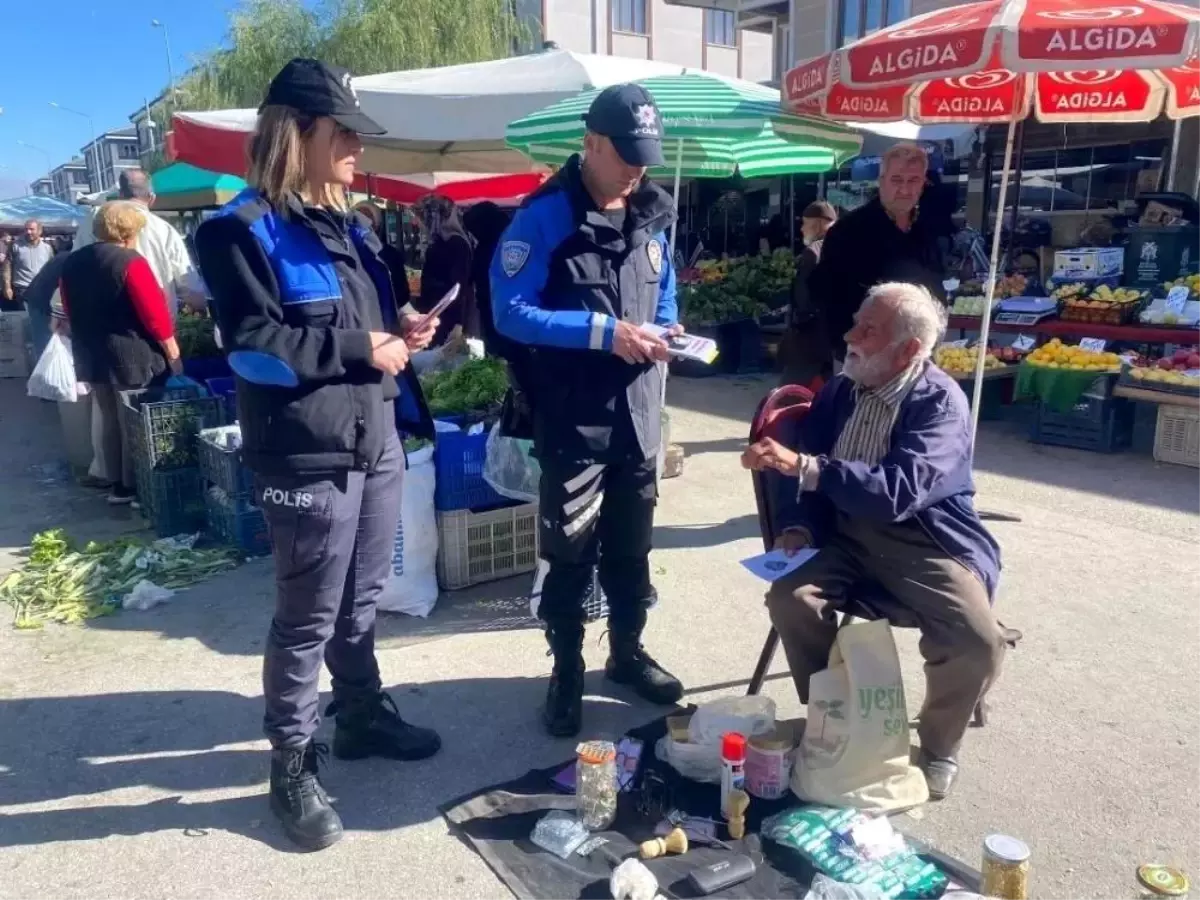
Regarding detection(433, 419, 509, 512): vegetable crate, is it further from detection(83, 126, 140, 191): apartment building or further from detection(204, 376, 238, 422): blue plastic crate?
detection(83, 126, 140, 191): apartment building

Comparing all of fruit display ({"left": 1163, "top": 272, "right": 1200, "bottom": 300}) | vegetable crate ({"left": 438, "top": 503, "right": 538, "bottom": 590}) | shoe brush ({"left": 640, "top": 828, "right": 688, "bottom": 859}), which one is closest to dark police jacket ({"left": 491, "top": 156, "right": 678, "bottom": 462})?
shoe brush ({"left": 640, "top": 828, "right": 688, "bottom": 859})

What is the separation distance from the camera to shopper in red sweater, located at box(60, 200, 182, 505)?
5.72 meters

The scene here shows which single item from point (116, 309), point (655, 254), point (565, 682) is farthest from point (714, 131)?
point (116, 309)

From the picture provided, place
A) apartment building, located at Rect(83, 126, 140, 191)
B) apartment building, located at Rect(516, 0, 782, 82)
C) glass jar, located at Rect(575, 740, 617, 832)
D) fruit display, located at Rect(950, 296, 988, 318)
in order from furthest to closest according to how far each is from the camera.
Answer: apartment building, located at Rect(83, 126, 140, 191) < apartment building, located at Rect(516, 0, 782, 82) < fruit display, located at Rect(950, 296, 988, 318) < glass jar, located at Rect(575, 740, 617, 832)

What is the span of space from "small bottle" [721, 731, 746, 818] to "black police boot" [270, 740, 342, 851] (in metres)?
1.12

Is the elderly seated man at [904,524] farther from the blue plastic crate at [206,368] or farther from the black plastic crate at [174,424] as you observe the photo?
the blue plastic crate at [206,368]

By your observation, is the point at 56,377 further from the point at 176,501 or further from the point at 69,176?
the point at 69,176

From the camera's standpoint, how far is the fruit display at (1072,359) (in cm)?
721

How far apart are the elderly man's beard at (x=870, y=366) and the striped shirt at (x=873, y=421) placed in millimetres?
34

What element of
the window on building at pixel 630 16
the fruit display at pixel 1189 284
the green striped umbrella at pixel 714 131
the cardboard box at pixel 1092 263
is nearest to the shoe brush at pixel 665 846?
the green striped umbrella at pixel 714 131

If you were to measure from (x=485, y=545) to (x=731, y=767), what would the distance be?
209 centimetres

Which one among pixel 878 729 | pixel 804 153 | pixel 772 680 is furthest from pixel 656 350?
pixel 804 153

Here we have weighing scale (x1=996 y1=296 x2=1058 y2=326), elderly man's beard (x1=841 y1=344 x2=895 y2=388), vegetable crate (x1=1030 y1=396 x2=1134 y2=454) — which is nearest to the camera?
elderly man's beard (x1=841 y1=344 x2=895 y2=388)

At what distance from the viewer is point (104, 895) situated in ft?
8.34
